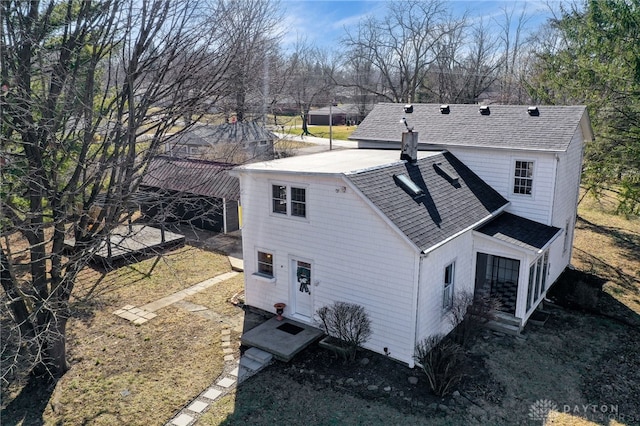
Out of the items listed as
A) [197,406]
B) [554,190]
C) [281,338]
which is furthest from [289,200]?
[554,190]

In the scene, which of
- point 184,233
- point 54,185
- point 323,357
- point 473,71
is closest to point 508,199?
point 323,357

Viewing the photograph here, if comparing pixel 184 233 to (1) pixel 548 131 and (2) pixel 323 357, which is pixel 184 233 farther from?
(1) pixel 548 131

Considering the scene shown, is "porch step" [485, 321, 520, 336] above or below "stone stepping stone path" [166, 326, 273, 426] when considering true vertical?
above

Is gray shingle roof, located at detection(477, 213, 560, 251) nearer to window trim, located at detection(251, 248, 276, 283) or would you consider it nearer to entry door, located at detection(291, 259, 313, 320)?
entry door, located at detection(291, 259, 313, 320)

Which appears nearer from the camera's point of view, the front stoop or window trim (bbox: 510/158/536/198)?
the front stoop

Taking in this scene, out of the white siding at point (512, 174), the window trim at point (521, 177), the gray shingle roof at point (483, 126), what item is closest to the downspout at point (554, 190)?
the white siding at point (512, 174)

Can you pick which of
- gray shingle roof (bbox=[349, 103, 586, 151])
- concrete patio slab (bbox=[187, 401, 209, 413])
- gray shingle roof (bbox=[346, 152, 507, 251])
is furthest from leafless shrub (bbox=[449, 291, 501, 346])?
concrete patio slab (bbox=[187, 401, 209, 413])

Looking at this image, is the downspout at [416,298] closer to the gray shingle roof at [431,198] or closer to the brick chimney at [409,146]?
the gray shingle roof at [431,198]
